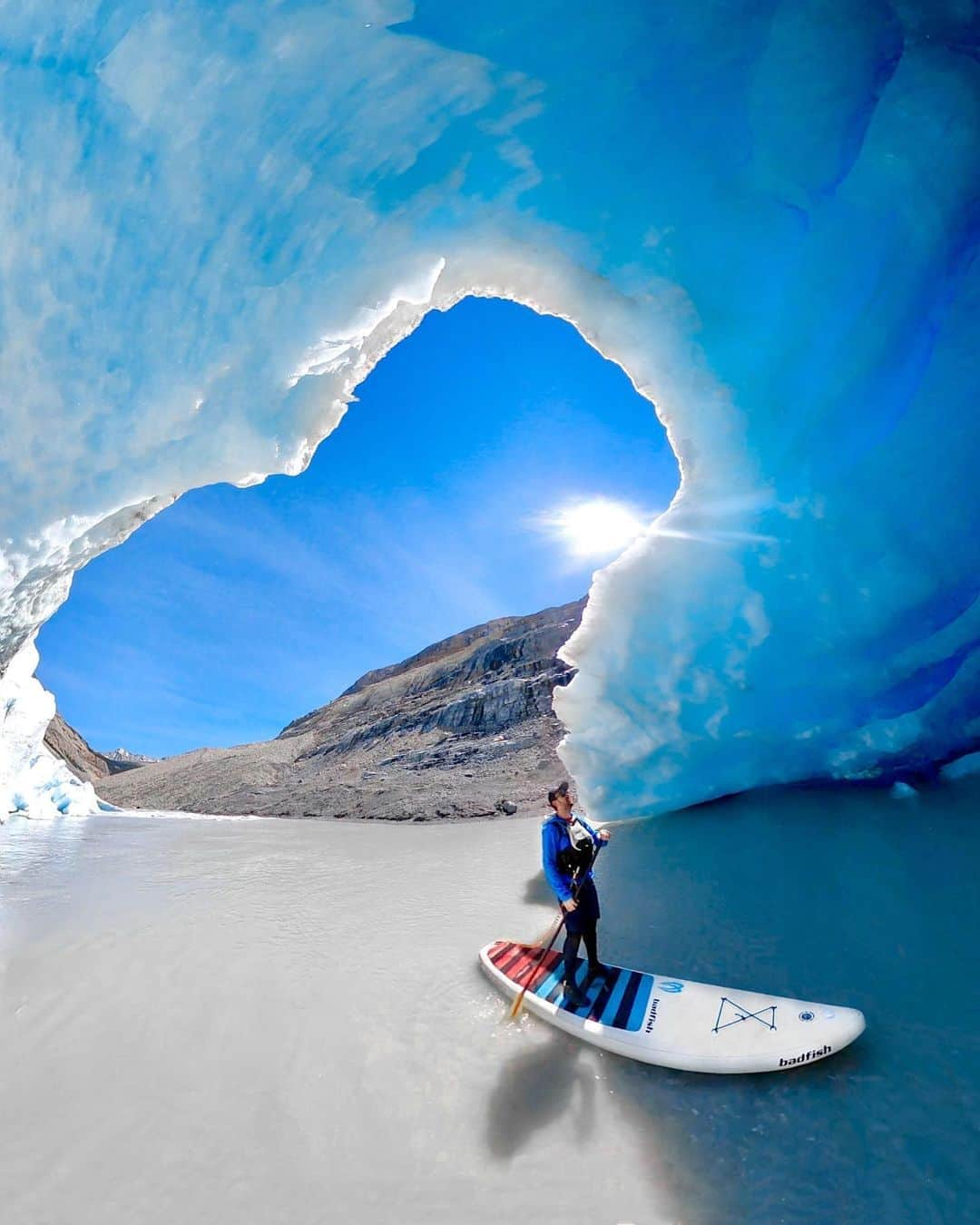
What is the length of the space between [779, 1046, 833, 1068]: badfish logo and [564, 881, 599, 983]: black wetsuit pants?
1571 millimetres

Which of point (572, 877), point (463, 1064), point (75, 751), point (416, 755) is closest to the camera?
point (463, 1064)

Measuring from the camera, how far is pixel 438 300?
26.7 ft

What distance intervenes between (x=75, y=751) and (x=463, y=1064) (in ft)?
193

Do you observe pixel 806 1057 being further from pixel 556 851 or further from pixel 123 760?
pixel 123 760

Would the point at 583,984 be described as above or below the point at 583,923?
below

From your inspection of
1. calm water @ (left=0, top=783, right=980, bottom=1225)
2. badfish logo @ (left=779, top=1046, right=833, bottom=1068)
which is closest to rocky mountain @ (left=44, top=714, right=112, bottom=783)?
calm water @ (left=0, top=783, right=980, bottom=1225)

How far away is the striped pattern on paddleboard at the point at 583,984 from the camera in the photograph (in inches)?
176

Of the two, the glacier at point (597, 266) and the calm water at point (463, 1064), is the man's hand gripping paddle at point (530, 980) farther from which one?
the glacier at point (597, 266)

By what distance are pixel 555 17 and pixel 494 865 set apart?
10.3 meters

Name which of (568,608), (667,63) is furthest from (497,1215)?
(568,608)

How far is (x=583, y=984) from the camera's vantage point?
4980mm

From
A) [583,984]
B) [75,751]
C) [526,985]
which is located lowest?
[526,985]

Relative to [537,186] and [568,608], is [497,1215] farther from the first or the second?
[568,608]

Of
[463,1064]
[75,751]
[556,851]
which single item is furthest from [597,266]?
[75,751]
